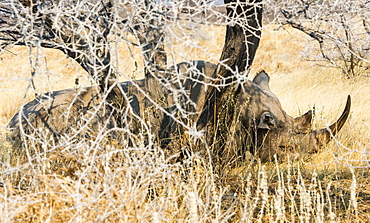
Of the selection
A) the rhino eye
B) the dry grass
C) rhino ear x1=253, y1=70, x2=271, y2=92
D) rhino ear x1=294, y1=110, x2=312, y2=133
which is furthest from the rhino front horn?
rhino ear x1=253, y1=70, x2=271, y2=92

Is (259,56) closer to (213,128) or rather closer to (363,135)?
(363,135)

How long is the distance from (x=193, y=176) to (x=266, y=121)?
7.69 feet

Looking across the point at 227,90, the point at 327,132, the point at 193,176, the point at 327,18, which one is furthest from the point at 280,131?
the point at 193,176

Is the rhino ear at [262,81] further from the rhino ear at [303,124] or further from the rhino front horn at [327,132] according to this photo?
the rhino front horn at [327,132]

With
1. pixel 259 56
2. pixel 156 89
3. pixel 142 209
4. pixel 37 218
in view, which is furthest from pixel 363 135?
pixel 259 56

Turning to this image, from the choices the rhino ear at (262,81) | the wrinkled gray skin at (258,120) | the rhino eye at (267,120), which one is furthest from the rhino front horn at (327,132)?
the rhino ear at (262,81)

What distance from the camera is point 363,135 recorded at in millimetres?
6723

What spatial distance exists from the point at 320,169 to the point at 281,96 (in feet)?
16.7

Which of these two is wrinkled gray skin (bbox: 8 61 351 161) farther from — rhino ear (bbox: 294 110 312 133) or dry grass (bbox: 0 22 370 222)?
dry grass (bbox: 0 22 370 222)

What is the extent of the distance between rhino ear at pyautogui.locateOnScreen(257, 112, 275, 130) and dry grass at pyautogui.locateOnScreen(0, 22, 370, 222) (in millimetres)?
515

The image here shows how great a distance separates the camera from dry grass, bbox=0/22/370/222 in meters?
2.75

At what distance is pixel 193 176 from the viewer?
3.78 m

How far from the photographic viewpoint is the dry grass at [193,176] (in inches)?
108

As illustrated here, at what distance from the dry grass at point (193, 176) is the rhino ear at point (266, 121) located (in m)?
0.52
